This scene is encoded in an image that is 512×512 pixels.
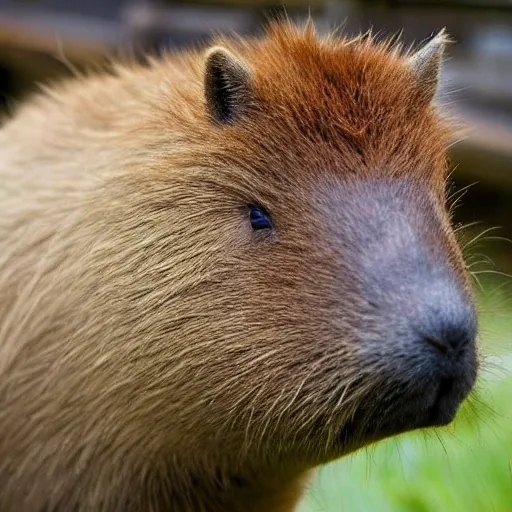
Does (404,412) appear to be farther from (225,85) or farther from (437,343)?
(225,85)

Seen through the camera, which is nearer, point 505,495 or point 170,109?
point 170,109

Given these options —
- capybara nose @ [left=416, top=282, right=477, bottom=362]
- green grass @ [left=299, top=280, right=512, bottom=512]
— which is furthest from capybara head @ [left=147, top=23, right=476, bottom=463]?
green grass @ [left=299, top=280, right=512, bottom=512]

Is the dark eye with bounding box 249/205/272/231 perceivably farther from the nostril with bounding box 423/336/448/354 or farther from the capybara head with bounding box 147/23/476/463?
the nostril with bounding box 423/336/448/354

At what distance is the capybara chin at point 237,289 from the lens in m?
2.01

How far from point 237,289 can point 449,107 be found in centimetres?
131

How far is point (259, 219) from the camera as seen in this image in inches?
85.2

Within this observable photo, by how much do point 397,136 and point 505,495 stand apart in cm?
122

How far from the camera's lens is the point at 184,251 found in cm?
222

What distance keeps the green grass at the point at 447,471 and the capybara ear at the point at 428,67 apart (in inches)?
26.6

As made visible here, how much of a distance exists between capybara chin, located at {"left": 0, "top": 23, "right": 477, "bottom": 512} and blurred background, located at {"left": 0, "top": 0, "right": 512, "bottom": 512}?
0.45 m

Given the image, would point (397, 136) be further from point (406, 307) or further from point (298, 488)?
point (298, 488)

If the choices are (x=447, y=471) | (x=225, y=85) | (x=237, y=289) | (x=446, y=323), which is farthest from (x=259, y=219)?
(x=447, y=471)

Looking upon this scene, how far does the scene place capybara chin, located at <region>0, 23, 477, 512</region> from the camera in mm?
2014

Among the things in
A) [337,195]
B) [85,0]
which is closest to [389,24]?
[85,0]
